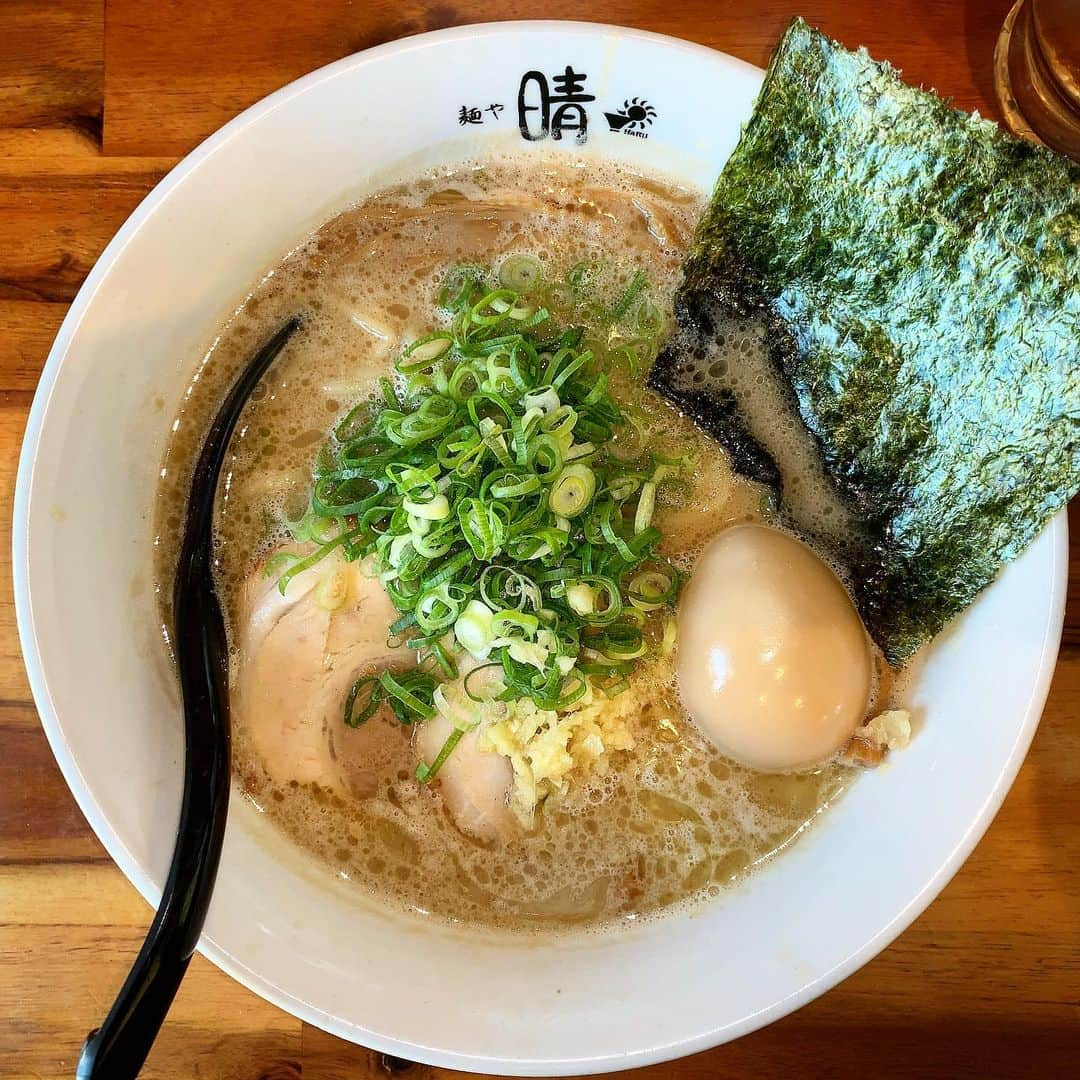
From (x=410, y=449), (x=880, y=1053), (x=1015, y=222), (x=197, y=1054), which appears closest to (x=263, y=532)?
(x=410, y=449)

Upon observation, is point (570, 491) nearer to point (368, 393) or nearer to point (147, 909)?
point (368, 393)

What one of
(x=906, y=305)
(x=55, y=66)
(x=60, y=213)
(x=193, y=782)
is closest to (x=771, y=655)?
(x=906, y=305)

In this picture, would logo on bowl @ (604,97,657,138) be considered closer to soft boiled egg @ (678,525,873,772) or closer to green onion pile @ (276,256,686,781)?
green onion pile @ (276,256,686,781)

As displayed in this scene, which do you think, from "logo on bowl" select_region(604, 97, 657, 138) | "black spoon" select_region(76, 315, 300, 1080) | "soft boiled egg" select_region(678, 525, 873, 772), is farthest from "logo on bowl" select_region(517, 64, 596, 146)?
"soft boiled egg" select_region(678, 525, 873, 772)

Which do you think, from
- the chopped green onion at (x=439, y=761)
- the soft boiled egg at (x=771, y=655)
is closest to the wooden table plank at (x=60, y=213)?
the chopped green onion at (x=439, y=761)

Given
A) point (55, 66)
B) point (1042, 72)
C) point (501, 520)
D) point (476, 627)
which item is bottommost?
point (476, 627)

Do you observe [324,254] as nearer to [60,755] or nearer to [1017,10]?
[60,755]
